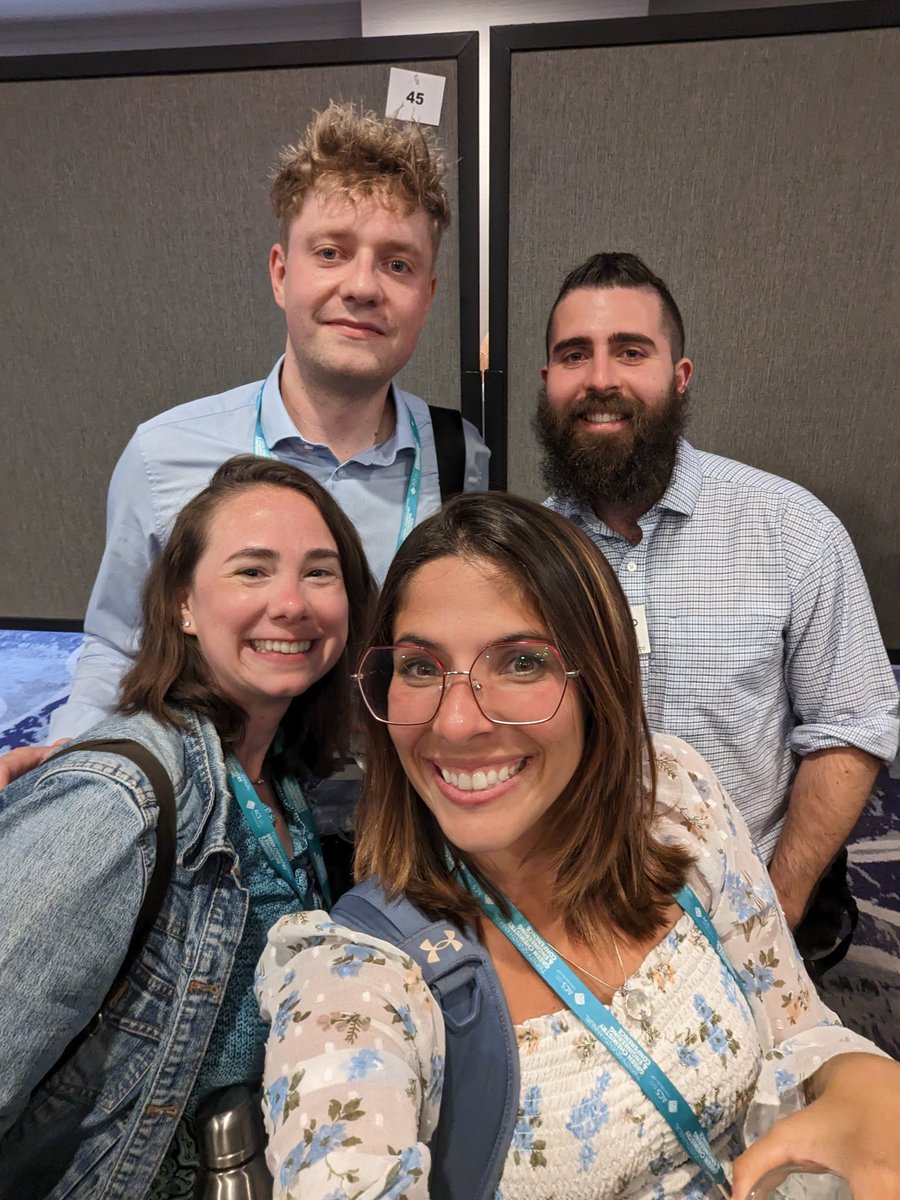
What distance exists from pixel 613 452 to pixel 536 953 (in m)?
0.94

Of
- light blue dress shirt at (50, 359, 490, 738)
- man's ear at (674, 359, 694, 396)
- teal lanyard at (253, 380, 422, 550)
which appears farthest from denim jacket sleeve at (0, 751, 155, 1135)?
Answer: man's ear at (674, 359, 694, 396)

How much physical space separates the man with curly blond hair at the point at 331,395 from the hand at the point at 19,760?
140 millimetres

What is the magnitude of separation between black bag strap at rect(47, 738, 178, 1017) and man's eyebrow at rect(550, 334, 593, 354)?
1.10m

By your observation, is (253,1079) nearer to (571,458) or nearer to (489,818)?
(489,818)

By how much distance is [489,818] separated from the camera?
2.59ft

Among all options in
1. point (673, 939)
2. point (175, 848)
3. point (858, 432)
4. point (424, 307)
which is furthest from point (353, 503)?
point (858, 432)

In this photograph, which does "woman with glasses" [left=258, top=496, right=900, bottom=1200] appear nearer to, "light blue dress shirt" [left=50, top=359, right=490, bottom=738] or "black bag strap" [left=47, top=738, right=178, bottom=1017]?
"black bag strap" [left=47, top=738, right=178, bottom=1017]

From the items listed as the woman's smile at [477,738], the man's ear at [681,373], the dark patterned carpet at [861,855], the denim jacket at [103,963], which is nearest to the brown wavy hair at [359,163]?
the man's ear at [681,373]

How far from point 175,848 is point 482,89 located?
80.4 inches

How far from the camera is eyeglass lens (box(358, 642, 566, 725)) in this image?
2.59 ft

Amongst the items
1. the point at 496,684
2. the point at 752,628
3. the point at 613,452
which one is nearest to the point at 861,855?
the point at 752,628

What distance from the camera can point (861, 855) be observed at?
6.66ft

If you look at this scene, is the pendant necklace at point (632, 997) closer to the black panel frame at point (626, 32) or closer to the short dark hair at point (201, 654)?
the short dark hair at point (201, 654)

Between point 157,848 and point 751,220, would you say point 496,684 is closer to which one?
point 157,848
